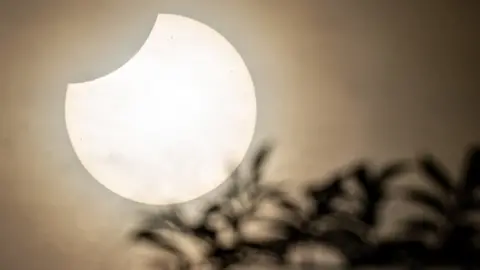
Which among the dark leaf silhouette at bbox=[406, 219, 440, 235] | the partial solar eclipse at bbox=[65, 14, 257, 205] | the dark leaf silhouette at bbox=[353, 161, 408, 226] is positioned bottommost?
the dark leaf silhouette at bbox=[406, 219, 440, 235]

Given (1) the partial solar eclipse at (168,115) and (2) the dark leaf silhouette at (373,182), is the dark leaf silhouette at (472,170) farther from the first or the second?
(1) the partial solar eclipse at (168,115)

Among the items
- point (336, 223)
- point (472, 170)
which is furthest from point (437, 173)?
point (336, 223)

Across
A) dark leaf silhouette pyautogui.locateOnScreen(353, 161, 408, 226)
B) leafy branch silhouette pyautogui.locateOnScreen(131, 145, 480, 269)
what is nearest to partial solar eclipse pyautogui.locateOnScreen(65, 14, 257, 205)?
leafy branch silhouette pyautogui.locateOnScreen(131, 145, 480, 269)

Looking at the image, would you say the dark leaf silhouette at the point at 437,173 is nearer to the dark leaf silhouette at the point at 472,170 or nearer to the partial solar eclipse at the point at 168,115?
the dark leaf silhouette at the point at 472,170

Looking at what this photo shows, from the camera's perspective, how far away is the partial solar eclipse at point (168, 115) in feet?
3.60

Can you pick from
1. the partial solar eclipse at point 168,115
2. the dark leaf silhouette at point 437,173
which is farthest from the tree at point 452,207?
the partial solar eclipse at point 168,115

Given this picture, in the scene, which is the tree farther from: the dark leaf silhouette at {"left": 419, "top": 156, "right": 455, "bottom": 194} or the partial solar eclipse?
the partial solar eclipse

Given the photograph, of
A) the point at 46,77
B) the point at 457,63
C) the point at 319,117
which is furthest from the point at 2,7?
the point at 457,63

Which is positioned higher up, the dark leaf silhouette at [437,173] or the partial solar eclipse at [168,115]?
the partial solar eclipse at [168,115]

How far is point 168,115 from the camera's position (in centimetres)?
110

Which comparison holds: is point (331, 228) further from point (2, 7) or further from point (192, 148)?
point (2, 7)

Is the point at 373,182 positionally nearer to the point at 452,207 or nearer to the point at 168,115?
the point at 452,207

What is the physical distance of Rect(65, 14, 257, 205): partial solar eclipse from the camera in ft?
3.60

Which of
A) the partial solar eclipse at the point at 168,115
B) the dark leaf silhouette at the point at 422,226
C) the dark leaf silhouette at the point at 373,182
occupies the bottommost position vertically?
the dark leaf silhouette at the point at 422,226
